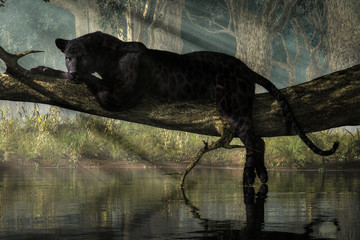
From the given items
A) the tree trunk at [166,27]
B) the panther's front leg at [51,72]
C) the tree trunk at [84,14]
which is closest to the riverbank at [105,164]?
the panther's front leg at [51,72]

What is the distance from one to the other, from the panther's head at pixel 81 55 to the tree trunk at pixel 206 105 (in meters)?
0.74

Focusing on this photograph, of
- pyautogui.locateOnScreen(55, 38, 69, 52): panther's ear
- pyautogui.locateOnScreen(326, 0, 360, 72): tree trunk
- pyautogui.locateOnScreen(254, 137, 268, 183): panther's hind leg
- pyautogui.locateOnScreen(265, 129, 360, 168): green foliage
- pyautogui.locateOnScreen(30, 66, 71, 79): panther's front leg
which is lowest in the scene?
pyautogui.locateOnScreen(254, 137, 268, 183): panther's hind leg

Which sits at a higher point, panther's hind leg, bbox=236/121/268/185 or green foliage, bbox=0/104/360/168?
green foliage, bbox=0/104/360/168

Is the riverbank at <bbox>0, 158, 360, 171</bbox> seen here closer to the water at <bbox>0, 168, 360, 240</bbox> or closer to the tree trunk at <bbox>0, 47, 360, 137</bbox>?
the water at <bbox>0, 168, 360, 240</bbox>

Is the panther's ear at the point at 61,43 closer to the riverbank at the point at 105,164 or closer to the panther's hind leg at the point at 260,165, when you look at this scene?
the panther's hind leg at the point at 260,165

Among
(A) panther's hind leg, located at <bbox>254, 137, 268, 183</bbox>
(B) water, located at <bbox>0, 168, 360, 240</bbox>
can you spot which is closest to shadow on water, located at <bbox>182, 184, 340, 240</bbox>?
(B) water, located at <bbox>0, 168, 360, 240</bbox>

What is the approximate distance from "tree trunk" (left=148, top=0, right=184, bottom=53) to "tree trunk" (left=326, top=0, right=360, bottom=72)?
7244 millimetres

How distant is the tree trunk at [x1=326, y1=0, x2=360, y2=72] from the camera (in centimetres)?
2172

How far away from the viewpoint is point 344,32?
22.1 meters

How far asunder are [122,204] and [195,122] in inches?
73.2

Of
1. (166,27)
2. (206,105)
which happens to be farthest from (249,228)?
(166,27)

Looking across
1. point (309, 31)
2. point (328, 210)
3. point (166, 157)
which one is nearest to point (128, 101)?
point (328, 210)

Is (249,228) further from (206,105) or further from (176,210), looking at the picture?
(206,105)

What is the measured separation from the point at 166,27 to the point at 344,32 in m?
8.32
